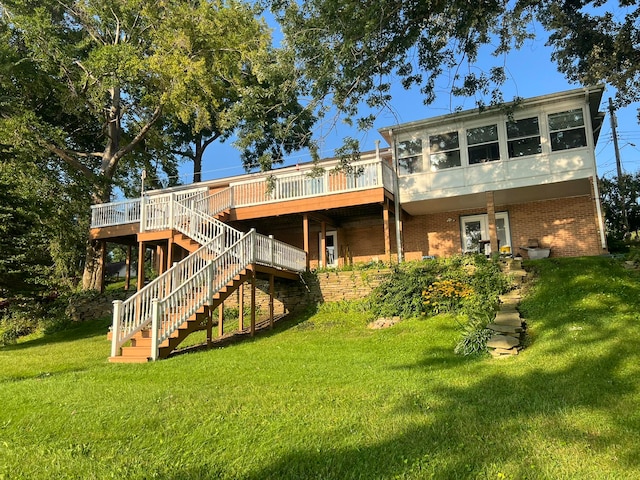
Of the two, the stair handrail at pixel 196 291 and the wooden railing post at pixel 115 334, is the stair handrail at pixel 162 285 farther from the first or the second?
the stair handrail at pixel 196 291

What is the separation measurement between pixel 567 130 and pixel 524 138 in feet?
4.09

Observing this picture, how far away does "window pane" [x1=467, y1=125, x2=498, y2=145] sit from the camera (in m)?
15.0

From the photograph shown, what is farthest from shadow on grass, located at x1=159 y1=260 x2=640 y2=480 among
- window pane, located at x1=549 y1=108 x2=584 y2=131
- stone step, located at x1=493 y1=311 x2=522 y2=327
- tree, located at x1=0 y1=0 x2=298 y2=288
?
Result: tree, located at x1=0 y1=0 x2=298 y2=288

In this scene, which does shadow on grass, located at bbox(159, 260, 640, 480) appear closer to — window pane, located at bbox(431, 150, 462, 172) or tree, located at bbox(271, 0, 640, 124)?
tree, located at bbox(271, 0, 640, 124)

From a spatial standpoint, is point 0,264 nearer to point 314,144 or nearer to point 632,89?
point 314,144

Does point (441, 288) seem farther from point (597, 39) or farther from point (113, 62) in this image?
point (113, 62)

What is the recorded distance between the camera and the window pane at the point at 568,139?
13.8 metres

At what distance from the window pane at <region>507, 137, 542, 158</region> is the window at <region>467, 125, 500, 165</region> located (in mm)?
433

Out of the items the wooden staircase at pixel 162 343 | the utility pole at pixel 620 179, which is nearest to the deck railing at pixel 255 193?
the wooden staircase at pixel 162 343

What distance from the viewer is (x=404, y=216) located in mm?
17406

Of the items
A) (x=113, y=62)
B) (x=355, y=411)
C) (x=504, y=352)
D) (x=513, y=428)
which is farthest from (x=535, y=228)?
(x=113, y=62)

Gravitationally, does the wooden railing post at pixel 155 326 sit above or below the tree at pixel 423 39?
below

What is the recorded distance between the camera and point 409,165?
16.0 m

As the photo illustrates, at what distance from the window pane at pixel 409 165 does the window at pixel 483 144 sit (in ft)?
5.73
